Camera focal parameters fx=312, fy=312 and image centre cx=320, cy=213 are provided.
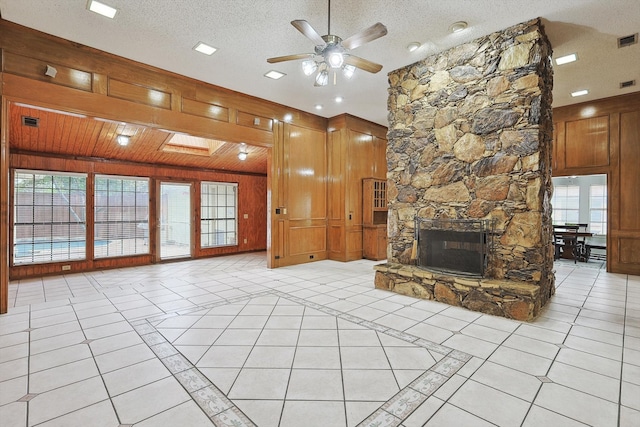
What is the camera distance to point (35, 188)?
19.0ft

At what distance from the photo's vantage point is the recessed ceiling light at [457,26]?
358 centimetres

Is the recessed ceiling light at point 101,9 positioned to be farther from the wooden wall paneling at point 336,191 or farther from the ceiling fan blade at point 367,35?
the wooden wall paneling at point 336,191

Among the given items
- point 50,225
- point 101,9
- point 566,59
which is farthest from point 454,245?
point 50,225

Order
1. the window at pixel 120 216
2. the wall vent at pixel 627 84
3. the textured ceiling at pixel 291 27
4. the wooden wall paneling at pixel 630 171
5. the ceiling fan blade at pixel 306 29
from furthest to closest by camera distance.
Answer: the window at pixel 120 216 → the wooden wall paneling at pixel 630 171 → the wall vent at pixel 627 84 → the textured ceiling at pixel 291 27 → the ceiling fan blade at pixel 306 29

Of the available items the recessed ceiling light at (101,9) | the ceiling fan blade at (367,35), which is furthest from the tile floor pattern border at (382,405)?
the recessed ceiling light at (101,9)

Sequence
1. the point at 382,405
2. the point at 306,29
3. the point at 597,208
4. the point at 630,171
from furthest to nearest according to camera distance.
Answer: the point at 597,208 < the point at 630,171 < the point at 306,29 < the point at 382,405

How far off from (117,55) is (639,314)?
23.8 ft

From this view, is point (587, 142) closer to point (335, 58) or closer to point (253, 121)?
point (335, 58)

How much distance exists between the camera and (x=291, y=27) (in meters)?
3.70

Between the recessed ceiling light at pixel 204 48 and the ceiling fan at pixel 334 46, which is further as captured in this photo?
the recessed ceiling light at pixel 204 48

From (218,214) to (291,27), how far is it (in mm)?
5681

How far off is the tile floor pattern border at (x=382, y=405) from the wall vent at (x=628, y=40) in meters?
4.43

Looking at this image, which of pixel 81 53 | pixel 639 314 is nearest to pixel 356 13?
pixel 81 53

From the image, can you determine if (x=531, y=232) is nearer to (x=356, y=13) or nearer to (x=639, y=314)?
(x=639, y=314)
